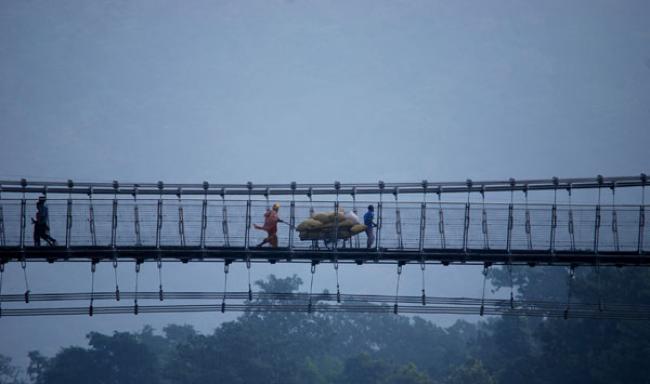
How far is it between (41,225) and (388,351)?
15619cm

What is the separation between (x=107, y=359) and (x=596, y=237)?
121 meters

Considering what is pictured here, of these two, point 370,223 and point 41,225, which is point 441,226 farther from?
point 41,225

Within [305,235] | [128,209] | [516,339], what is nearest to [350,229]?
[305,235]

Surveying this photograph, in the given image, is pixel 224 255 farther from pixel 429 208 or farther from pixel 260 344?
pixel 260 344

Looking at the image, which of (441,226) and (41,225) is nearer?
(41,225)

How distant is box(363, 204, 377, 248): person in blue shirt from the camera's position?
128ft

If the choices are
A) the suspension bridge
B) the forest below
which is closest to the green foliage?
the forest below

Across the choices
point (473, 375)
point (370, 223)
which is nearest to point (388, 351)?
point (473, 375)

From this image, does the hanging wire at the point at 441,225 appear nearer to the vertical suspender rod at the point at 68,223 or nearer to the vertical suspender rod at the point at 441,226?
the vertical suspender rod at the point at 441,226

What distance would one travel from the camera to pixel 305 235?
3903cm

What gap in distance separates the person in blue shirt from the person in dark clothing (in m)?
11.5

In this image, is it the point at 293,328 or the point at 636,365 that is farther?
the point at 293,328

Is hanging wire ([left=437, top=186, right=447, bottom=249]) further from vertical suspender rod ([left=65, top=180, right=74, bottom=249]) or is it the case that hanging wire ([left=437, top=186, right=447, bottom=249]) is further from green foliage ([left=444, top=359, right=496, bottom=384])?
green foliage ([left=444, top=359, right=496, bottom=384])

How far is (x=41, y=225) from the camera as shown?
37.7 m
